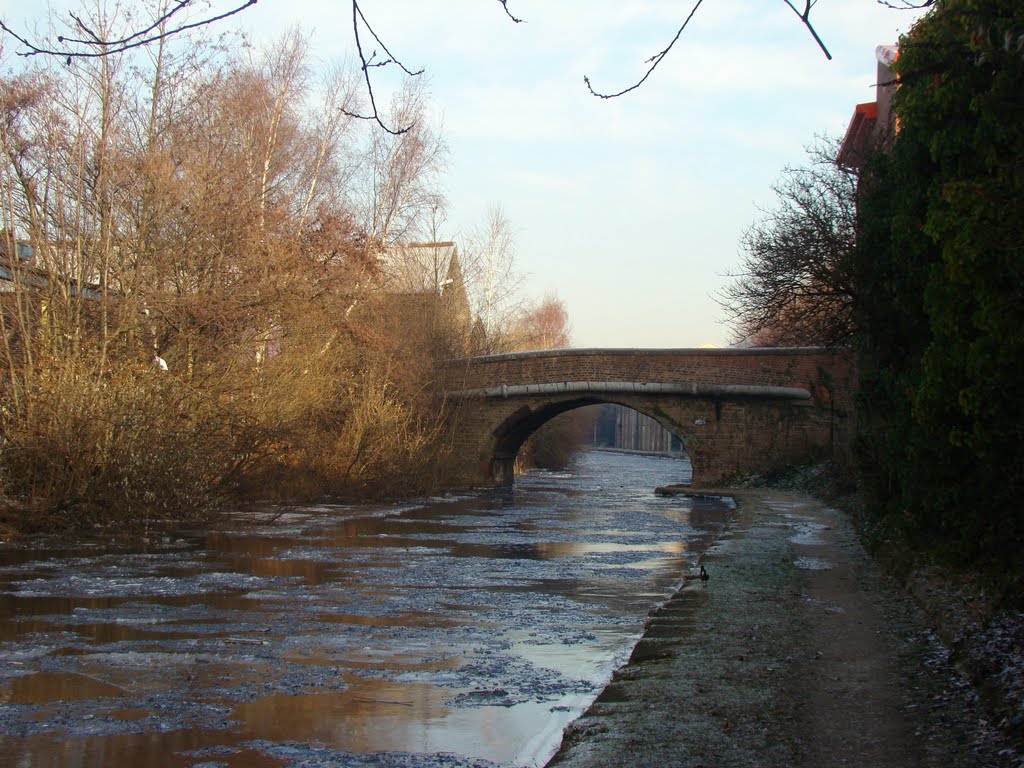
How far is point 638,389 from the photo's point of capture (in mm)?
29922

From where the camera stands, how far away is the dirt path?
427 centimetres

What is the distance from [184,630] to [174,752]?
3.04 metres

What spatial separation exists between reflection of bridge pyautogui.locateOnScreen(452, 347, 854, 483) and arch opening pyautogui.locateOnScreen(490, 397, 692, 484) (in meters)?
0.10

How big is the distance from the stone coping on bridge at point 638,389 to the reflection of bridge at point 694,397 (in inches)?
1.1

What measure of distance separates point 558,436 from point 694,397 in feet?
54.6

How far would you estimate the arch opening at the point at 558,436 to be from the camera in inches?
1249

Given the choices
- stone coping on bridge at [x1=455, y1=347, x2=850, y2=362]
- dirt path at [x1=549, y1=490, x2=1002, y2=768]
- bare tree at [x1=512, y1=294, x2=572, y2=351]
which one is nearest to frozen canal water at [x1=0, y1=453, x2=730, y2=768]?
dirt path at [x1=549, y1=490, x2=1002, y2=768]

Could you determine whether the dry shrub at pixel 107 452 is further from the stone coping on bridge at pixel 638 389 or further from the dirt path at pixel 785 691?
the stone coping on bridge at pixel 638 389

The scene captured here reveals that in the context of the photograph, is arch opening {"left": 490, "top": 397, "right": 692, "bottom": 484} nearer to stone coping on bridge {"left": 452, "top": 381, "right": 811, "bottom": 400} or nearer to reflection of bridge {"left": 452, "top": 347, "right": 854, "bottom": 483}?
reflection of bridge {"left": 452, "top": 347, "right": 854, "bottom": 483}

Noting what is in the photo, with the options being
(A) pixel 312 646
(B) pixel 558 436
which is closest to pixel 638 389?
(B) pixel 558 436

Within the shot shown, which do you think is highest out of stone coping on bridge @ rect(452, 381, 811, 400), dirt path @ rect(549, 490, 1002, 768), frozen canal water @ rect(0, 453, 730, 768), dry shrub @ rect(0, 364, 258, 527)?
stone coping on bridge @ rect(452, 381, 811, 400)

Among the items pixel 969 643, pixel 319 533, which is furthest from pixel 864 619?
pixel 319 533

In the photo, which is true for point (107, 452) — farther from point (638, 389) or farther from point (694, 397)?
point (694, 397)

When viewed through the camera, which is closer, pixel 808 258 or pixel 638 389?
pixel 808 258
